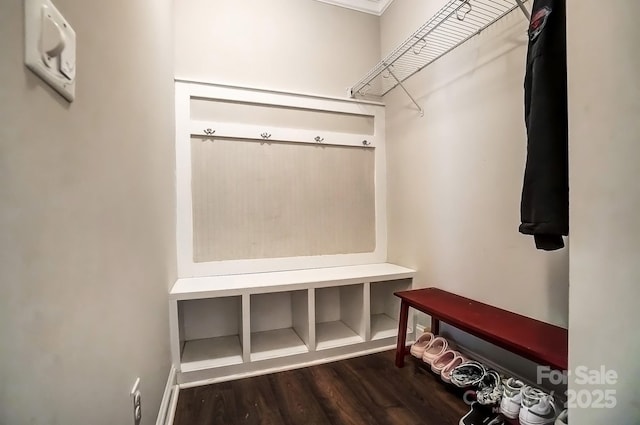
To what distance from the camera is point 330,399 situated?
1.47 metres

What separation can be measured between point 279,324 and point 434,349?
1099 mm

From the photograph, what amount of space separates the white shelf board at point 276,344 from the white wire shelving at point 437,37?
1832 millimetres

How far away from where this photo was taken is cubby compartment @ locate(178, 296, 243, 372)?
1.85 metres

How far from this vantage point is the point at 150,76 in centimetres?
125

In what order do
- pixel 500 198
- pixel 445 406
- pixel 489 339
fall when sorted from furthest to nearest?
pixel 500 198 < pixel 445 406 < pixel 489 339

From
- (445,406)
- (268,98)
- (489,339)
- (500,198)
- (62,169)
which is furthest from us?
(268,98)

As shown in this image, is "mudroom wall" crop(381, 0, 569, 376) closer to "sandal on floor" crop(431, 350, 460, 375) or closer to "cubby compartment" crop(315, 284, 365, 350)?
"sandal on floor" crop(431, 350, 460, 375)

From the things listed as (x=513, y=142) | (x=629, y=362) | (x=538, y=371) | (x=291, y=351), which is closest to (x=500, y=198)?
(x=513, y=142)

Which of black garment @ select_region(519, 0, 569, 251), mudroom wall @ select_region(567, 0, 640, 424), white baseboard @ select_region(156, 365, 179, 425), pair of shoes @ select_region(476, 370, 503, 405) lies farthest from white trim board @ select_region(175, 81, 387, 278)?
mudroom wall @ select_region(567, 0, 640, 424)

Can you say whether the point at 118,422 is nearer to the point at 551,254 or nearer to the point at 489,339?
the point at 489,339

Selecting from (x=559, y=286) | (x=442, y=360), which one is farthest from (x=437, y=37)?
(x=442, y=360)

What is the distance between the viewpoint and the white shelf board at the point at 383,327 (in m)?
2.05

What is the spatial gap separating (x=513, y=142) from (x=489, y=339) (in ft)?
3.04

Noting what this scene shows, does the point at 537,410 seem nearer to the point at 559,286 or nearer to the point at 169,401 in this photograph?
the point at 559,286
